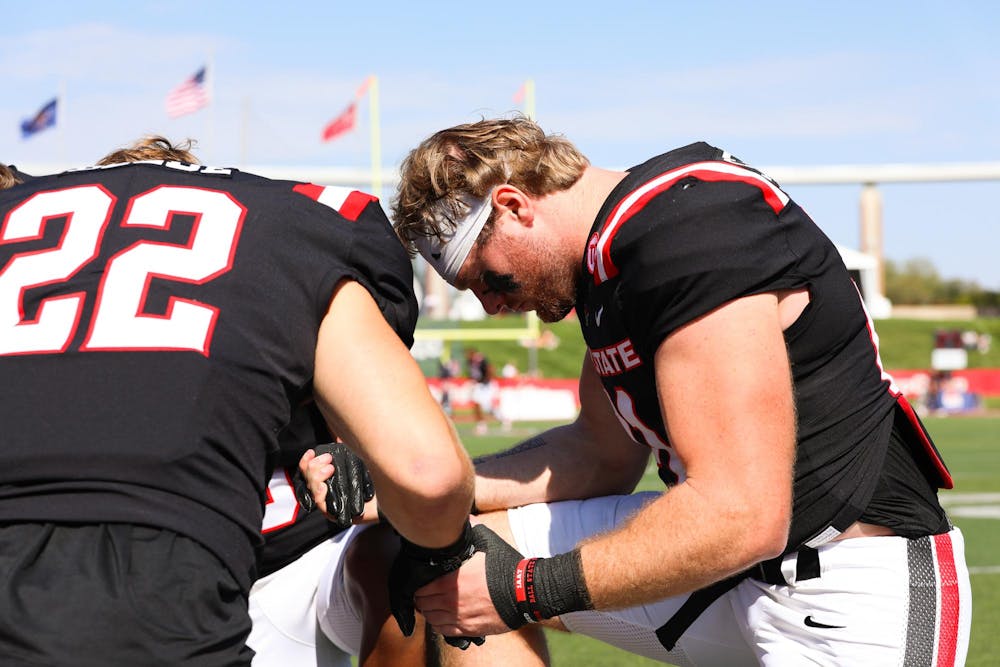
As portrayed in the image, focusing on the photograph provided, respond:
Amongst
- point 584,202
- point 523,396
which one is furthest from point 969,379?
point 584,202

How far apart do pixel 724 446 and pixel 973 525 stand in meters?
6.17

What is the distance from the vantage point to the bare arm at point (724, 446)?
7.46 feet

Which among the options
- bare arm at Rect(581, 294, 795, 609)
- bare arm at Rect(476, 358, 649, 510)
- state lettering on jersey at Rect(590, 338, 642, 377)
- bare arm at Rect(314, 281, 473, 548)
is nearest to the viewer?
bare arm at Rect(314, 281, 473, 548)

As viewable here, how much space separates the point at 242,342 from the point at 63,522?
38cm

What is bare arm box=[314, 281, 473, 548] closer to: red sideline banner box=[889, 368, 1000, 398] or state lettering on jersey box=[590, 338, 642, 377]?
state lettering on jersey box=[590, 338, 642, 377]

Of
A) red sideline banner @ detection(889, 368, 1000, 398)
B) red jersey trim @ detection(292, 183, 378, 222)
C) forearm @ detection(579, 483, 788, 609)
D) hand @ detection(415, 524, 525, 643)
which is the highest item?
red jersey trim @ detection(292, 183, 378, 222)

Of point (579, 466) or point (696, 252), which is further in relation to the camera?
point (579, 466)

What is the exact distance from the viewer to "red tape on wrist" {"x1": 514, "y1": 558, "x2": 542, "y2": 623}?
8.07ft

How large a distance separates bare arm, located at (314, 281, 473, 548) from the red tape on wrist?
575mm

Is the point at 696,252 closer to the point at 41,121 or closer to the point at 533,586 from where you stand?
the point at 533,586

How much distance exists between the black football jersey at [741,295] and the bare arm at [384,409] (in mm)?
660

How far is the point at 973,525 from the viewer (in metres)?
7.71

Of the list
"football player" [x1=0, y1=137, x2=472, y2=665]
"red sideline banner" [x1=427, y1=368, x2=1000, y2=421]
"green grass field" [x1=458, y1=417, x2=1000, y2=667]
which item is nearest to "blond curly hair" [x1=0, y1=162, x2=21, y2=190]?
"football player" [x1=0, y1=137, x2=472, y2=665]

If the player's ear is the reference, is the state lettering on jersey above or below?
below
